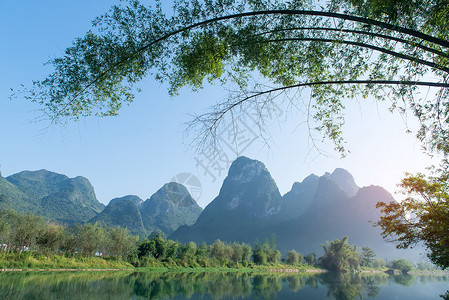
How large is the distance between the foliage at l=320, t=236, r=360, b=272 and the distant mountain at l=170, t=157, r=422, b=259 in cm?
5523

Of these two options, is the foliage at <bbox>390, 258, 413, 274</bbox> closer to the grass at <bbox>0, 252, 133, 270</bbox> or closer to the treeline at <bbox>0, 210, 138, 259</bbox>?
the treeline at <bbox>0, 210, 138, 259</bbox>

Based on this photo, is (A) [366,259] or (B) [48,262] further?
(A) [366,259]

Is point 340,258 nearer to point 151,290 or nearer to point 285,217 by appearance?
point 151,290

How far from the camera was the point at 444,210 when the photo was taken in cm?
1035

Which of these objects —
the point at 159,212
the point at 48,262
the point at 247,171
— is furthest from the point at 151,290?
the point at 247,171

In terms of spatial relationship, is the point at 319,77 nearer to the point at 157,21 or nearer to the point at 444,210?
the point at 157,21

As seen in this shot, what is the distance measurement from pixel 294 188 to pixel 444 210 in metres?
187

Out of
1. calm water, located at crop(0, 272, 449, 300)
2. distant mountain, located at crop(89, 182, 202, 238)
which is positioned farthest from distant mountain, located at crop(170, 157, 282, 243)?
calm water, located at crop(0, 272, 449, 300)

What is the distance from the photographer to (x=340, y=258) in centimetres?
6256

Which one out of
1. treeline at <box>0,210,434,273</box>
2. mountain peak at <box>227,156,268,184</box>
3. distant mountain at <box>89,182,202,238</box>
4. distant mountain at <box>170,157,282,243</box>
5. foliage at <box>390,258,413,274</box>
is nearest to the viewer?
treeline at <box>0,210,434,273</box>

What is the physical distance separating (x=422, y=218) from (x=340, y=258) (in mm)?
59459

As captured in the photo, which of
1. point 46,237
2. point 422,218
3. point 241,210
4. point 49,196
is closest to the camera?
point 422,218

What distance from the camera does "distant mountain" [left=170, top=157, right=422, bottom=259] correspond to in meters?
132

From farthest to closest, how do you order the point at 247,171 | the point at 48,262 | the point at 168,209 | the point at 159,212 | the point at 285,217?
the point at 247,171
the point at 168,209
the point at 159,212
the point at 285,217
the point at 48,262
